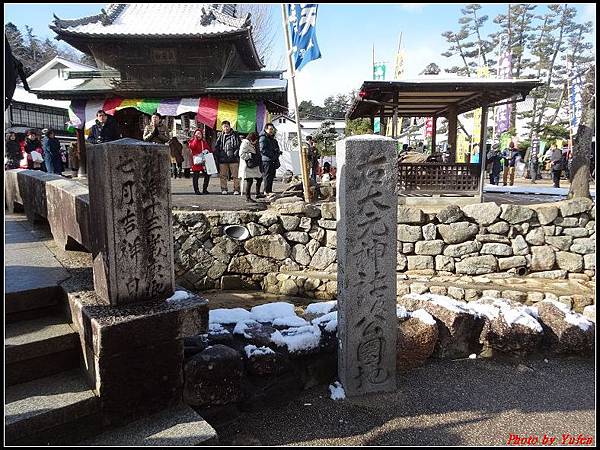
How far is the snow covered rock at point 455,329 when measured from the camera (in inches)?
141

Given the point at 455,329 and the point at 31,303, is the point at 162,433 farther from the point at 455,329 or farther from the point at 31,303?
the point at 455,329

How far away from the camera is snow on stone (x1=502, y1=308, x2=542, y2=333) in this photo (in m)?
3.65

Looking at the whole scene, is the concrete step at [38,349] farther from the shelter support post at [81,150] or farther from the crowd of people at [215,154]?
the shelter support post at [81,150]

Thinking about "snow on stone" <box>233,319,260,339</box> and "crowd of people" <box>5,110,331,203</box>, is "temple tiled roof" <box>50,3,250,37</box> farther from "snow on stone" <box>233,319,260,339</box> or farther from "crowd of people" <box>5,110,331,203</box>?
"snow on stone" <box>233,319,260,339</box>

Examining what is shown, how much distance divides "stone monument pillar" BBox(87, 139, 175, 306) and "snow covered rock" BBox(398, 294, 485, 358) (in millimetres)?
2400

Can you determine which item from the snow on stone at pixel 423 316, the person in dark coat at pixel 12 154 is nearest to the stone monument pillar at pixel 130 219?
the snow on stone at pixel 423 316

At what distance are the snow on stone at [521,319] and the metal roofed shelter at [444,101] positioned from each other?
603 centimetres

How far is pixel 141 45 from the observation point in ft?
47.9

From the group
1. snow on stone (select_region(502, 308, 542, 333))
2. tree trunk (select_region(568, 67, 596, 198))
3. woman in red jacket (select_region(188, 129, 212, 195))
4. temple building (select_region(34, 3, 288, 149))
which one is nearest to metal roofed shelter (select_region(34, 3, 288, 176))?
temple building (select_region(34, 3, 288, 149))

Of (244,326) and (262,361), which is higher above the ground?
(244,326)

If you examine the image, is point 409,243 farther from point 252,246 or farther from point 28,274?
point 28,274

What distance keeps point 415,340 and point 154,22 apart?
56.6ft

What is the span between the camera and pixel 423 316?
141 inches

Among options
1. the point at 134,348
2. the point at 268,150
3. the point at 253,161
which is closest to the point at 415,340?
the point at 134,348
